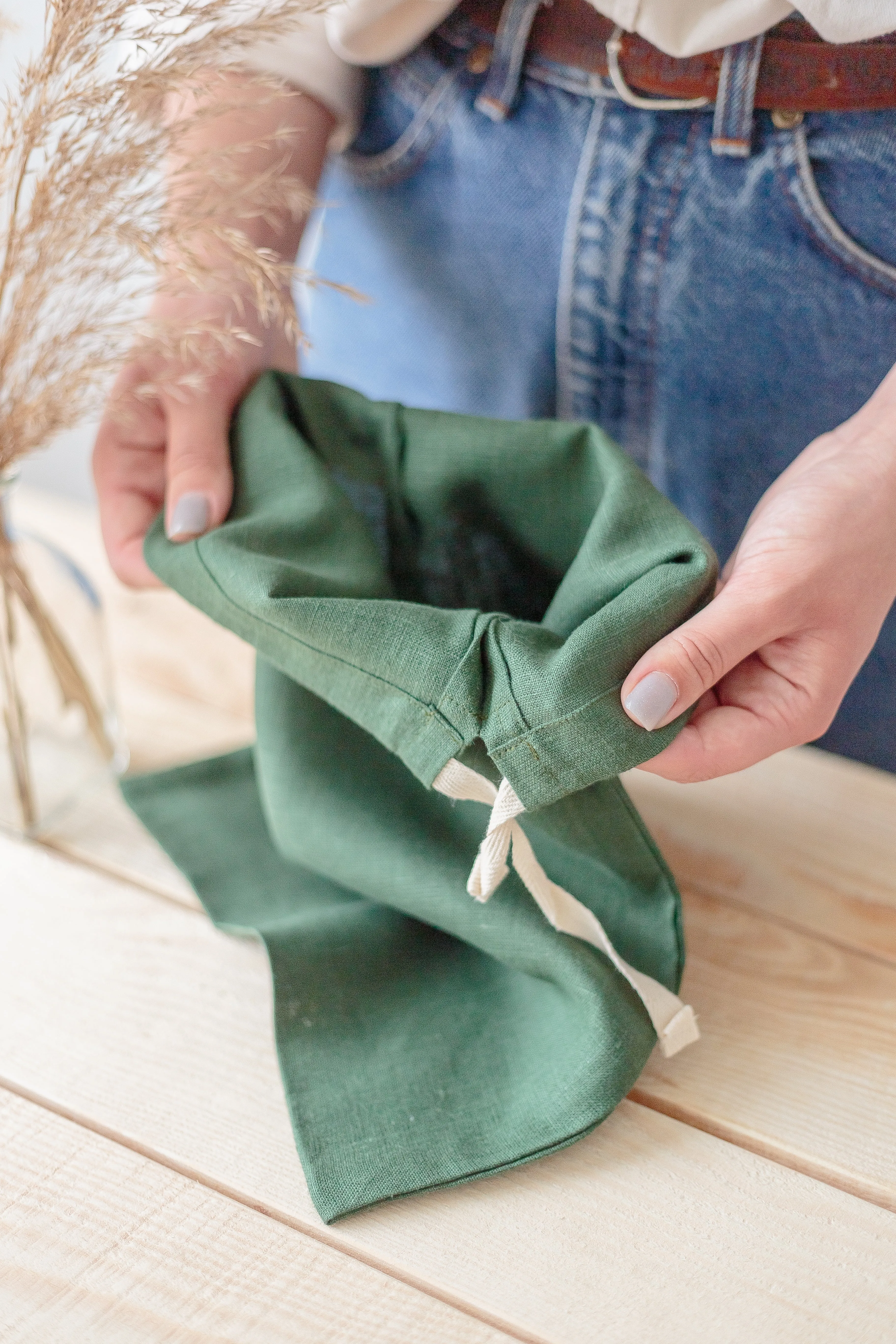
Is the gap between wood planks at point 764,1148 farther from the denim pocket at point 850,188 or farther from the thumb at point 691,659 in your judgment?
the denim pocket at point 850,188

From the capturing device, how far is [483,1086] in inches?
19.2

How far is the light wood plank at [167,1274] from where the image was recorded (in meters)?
0.40

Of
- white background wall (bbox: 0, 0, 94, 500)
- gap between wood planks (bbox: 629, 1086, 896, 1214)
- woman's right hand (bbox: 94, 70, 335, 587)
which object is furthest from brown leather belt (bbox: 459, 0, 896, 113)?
white background wall (bbox: 0, 0, 94, 500)

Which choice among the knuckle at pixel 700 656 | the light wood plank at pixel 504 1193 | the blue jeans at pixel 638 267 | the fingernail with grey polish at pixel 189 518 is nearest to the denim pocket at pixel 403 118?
the blue jeans at pixel 638 267

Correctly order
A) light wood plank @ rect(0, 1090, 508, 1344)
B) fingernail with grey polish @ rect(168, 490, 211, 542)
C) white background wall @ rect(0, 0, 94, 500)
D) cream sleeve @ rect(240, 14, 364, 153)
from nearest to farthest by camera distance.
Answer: light wood plank @ rect(0, 1090, 508, 1344) → fingernail with grey polish @ rect(168, 490, 211, 542) → cream sleeve @ rect(240, 14, 364, 153) → white background wall @ rect(0, 0, 94, 500)

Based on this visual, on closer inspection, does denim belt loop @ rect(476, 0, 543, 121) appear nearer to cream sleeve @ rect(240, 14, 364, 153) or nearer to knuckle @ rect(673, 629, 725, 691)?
cream sleeve @ rect(240, 14, 364, 153)

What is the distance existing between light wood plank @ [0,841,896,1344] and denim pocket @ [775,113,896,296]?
46cm

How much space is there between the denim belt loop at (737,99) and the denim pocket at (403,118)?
6.5 inches

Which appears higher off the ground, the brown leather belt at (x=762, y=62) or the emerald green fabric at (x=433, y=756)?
the brown leather belt at (x=762, y=62)

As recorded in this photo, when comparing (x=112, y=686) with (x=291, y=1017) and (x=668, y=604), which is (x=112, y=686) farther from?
(x=668, y=604)

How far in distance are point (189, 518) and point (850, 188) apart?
1.32 ft

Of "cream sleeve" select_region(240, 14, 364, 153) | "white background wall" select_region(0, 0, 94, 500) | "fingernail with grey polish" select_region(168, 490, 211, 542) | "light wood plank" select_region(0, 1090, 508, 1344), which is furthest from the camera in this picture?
"white background wall" select_region(0, 0, 94, 500)

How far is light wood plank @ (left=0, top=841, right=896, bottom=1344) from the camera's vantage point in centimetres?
42

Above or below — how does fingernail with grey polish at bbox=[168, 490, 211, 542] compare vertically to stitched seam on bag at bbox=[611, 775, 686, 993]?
above
